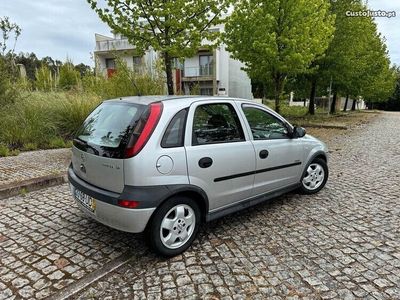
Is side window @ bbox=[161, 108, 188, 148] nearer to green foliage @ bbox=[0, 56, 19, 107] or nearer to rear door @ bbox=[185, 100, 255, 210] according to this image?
rear door @ bbox=[185, 100, 255, 210]

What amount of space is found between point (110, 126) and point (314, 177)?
3339 millimetres

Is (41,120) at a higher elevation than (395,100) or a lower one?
lower

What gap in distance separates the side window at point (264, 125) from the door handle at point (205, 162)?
842 mm

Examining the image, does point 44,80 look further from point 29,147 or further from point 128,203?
point 128,203

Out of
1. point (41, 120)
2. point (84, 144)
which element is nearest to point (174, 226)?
point (84, 144)

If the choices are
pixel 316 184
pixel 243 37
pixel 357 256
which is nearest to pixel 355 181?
pixel 316 184

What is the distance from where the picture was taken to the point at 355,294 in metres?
2.55

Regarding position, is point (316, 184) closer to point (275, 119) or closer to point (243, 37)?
point (275, 119)

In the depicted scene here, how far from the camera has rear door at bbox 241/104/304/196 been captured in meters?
3.82

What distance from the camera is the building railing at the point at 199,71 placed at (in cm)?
3074

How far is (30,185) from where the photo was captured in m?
4.95

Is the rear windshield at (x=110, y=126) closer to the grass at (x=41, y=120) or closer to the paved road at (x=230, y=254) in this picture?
the paved road at (x=230, y=254)

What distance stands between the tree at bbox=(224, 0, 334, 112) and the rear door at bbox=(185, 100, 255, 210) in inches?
320

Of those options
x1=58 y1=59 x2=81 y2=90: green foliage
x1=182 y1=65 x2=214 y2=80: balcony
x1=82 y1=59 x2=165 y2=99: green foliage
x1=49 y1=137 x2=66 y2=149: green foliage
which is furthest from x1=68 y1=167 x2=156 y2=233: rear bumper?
x1=182 y1=65 x2=214 y2=80: balcony
